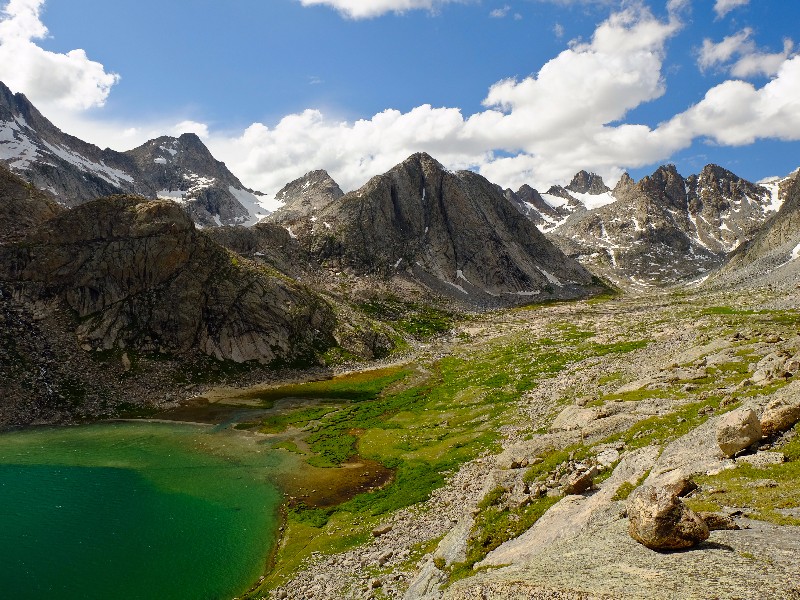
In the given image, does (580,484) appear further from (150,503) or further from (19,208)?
(19,208)

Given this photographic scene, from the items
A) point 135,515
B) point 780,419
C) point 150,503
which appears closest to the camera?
point 780,419

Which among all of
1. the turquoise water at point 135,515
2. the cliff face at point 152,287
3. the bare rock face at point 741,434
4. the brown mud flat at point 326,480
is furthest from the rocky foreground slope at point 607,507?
the cliff face at point 152,287

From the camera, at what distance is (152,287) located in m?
→ 116

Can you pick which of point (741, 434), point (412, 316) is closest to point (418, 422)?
point (741, 434)

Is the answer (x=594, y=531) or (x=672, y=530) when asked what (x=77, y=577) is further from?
(x=672, y=530)

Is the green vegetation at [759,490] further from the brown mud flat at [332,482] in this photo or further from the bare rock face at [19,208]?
the bare rock face at [19,208]

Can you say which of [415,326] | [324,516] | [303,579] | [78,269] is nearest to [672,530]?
[303,579]

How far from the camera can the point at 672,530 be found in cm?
1606

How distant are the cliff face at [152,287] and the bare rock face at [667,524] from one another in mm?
105700

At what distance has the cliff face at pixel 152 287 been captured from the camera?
106438 mm

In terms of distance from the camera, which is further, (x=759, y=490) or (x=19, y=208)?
(x=19, y=208)

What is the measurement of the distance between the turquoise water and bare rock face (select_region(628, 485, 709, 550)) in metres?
29.8

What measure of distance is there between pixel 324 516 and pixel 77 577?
63.1ft

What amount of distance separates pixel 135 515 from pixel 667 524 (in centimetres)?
4731
